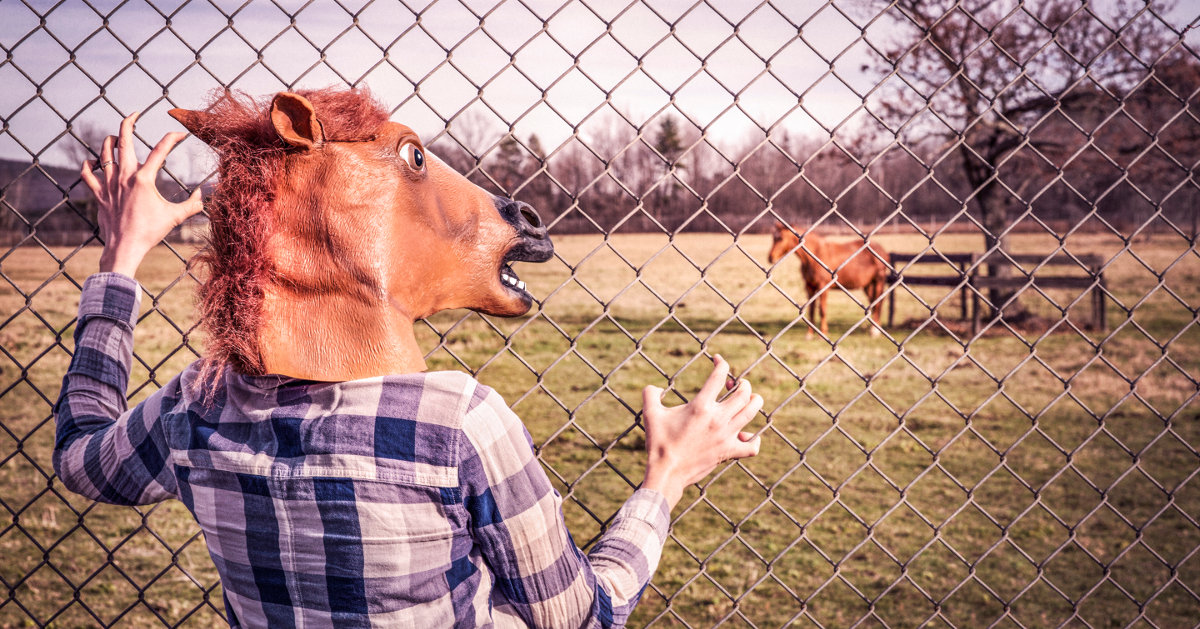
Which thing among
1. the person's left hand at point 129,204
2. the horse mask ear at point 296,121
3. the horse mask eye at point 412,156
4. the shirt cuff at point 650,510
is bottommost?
the shirt cuff at point 650,510

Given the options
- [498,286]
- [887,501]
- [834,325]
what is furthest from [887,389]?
[498,286]

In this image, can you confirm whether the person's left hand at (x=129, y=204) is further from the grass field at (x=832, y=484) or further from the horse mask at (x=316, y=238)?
the horse mask at (x=316, y=238)

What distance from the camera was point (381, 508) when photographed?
1156 mm

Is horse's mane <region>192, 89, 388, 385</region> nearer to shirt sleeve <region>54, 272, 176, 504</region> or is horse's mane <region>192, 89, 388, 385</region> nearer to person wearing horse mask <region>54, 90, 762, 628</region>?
person wearing horse mask <region>54, 90, 762, 628</region>

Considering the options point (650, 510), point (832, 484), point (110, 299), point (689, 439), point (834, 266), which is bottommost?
point (832, 484)

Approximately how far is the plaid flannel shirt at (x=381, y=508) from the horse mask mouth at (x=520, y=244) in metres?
0.29

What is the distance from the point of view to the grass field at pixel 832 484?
225 cm

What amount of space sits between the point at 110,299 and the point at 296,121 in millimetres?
814

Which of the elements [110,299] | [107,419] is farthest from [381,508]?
[110,299]

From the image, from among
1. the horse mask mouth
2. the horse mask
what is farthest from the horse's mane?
the horse mask mouth

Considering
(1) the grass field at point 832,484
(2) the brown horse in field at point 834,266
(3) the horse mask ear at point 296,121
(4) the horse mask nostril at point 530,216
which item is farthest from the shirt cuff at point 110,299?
(2) the brown horse in field at point 834,266

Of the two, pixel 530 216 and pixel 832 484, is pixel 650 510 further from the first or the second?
pixel 832 484

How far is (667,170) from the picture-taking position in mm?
1972

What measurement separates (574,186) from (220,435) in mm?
1092
